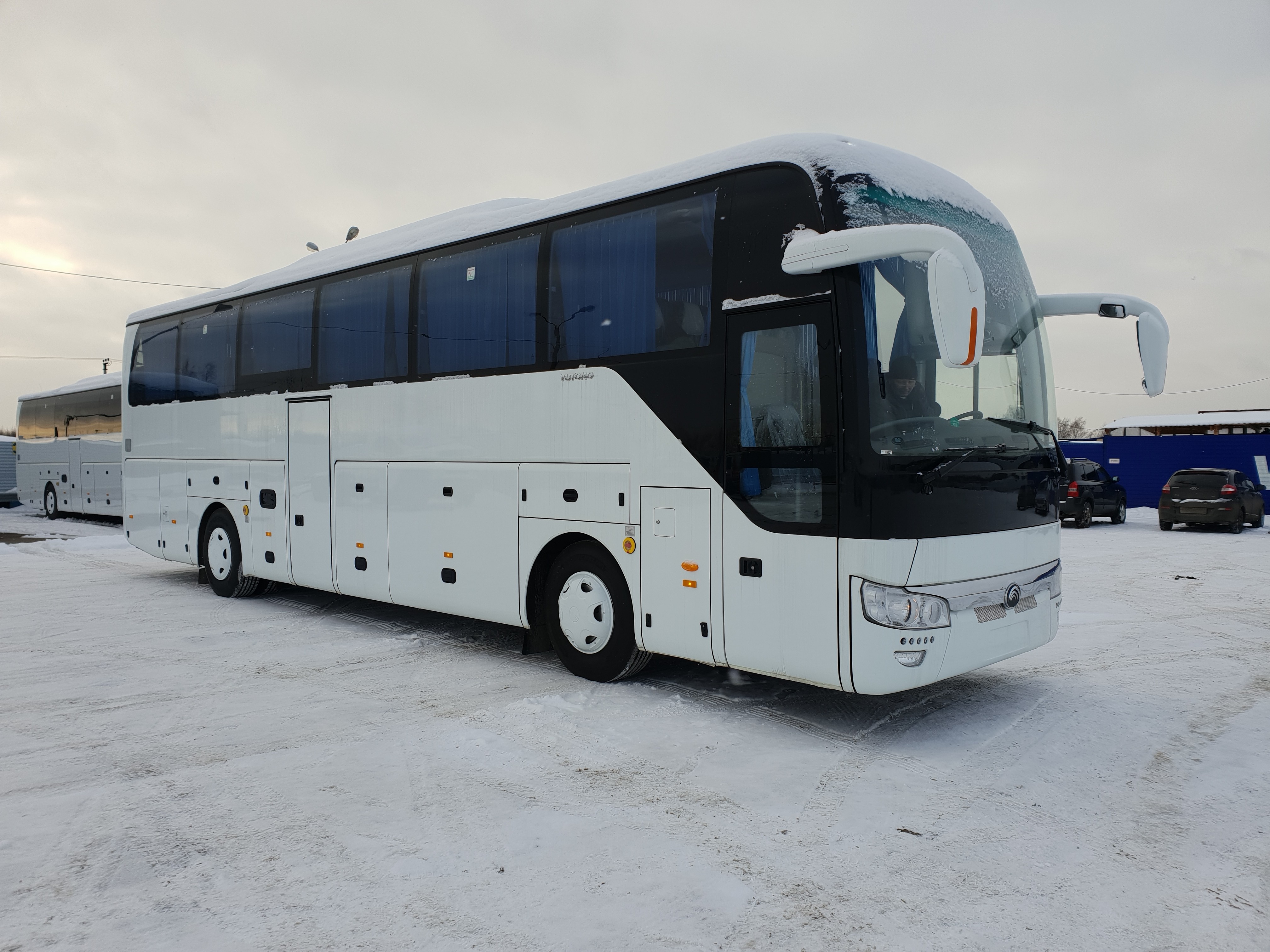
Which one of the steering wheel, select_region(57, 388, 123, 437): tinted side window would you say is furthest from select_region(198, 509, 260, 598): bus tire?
select_region(57, 388, 123, 437): tinted side window

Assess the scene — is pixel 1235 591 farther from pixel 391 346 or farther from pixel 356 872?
pixel 356 872

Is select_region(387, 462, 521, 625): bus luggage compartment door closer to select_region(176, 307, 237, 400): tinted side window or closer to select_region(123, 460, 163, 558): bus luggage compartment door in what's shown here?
select_region(176, 307, 237, 400): tinted side window

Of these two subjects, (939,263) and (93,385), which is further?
(93,385)

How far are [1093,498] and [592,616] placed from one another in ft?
64.8

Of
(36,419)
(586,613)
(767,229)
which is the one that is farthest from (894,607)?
(36,419)

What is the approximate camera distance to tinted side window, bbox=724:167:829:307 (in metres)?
5.25

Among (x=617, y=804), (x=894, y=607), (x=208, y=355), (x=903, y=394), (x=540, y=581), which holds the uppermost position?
(x=208, y=355)

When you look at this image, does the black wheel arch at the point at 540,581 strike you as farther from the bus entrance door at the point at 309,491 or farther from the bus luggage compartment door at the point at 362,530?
the bus entrance door at the point at 309,491

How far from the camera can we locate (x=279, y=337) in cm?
986

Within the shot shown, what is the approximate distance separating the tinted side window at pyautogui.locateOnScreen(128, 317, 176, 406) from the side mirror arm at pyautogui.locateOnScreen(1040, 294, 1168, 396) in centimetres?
1055

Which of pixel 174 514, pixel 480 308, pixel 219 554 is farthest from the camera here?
pixel 174 514

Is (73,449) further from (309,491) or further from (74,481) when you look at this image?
(309,491)

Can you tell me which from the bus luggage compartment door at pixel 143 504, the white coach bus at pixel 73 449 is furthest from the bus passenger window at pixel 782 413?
the white coach bus at pixel 73 449

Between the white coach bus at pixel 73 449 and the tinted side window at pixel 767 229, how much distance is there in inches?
838
